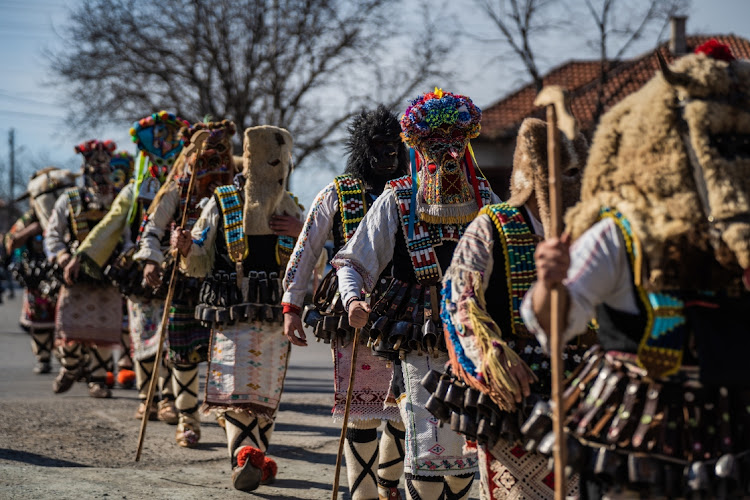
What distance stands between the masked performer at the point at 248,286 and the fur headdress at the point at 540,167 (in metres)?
3.19

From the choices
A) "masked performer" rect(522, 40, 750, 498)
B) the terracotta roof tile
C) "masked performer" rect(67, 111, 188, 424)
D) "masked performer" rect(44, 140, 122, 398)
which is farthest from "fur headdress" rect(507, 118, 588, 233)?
the terracotta roof tile

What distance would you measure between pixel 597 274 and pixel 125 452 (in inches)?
221

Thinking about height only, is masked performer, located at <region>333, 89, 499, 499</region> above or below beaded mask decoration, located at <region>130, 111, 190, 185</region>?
below

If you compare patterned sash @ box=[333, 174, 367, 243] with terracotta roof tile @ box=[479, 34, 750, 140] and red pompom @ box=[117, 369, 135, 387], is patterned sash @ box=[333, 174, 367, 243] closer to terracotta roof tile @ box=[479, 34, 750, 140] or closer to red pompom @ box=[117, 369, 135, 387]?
red pompom @ box=[117, 369, 135, 387]

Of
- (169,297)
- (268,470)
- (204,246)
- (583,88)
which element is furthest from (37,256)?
(583,88)

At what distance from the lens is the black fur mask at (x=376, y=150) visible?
20.5ft

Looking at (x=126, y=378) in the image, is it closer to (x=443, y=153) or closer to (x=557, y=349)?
(x=443, y=153)

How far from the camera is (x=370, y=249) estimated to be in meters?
5.26

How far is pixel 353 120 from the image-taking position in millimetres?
6594

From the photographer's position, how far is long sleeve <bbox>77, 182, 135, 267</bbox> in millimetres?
9672

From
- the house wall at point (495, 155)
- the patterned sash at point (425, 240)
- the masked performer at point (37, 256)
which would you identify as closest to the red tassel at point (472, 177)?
the patterned sash at point (425, 240)

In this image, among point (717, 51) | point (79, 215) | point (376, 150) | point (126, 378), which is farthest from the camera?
point (126, 378)

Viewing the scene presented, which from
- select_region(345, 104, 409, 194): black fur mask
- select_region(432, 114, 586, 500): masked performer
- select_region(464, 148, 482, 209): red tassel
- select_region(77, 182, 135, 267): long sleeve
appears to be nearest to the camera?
select_region(432, 114, 586, 500): masked performer

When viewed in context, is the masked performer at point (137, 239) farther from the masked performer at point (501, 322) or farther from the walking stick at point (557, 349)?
the walking stick at point (557, 349)
